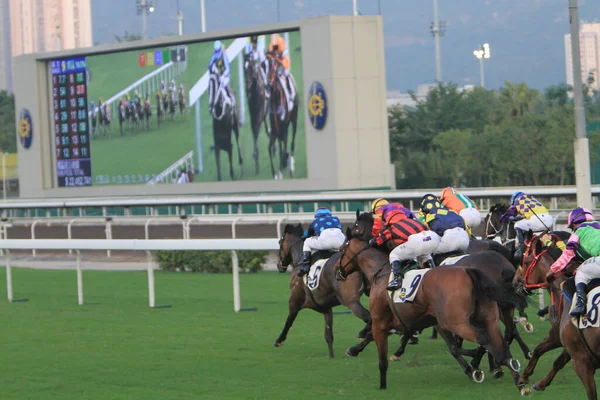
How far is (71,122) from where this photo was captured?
86.6ft

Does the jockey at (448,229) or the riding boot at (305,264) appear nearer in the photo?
the jockey at (448,229)

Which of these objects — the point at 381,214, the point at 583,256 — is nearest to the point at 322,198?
the point at 381,214

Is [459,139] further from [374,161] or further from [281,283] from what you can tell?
[281,283]

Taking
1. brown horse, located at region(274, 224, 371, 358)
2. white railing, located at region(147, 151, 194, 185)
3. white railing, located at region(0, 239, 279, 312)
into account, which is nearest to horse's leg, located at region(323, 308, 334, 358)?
brown horse, located at region(274, 224, 371, 358)

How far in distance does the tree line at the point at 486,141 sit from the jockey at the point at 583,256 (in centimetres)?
2541

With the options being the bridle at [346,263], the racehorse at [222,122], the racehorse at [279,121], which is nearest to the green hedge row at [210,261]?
the racehorse at [279,121]

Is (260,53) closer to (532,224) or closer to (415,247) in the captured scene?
(532,224)

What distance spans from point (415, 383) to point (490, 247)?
54.4 inches

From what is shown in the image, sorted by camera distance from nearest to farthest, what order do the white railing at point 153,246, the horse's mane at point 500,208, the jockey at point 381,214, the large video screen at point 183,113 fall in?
1. the jockey at point 381,214
2. the horse's mane at point 500,208
3. the white railing at point 153,246
4. the large video screen at point 183,113

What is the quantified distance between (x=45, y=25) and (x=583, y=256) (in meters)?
128

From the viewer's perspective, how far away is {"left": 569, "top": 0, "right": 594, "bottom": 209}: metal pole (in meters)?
10.9

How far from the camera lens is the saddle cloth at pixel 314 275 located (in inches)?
344

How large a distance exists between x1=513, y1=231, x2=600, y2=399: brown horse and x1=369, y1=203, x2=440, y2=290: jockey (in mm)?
648

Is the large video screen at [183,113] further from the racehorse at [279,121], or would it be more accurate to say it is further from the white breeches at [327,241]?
the white breeches at [327,241]
